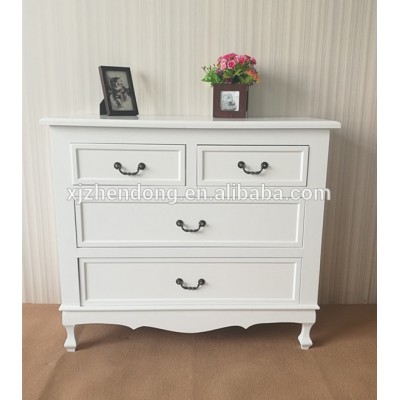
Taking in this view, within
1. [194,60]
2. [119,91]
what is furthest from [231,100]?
[119,91]

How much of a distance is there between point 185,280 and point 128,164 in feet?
1.68

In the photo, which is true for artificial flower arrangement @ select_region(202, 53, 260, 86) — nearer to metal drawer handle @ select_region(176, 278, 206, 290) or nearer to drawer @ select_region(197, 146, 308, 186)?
drawer @ select_region(197, 146, 308, 186)

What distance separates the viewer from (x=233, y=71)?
1.64m

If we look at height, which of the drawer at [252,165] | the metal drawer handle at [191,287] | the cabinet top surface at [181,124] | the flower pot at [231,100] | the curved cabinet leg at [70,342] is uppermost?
the flower pot at [231,100]

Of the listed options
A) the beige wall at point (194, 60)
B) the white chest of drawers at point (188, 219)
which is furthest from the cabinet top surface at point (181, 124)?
the beige wall at point (194, 60)

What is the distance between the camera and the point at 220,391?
144 centimetres

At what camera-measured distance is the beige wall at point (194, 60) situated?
1.76 metres

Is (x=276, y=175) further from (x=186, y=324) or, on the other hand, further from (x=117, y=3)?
(x=117, y=3)

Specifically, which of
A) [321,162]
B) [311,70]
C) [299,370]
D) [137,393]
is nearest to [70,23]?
[311,70]

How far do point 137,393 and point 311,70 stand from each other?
5.09 feet

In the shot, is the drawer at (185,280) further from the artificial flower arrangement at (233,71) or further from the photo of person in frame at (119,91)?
the artificial flower arrangement at (233,71)

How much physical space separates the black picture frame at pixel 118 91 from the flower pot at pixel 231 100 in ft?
1.16

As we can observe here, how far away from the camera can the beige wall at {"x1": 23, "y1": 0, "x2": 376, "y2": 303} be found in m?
1.76

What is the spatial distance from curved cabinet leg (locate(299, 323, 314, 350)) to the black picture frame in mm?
1155
